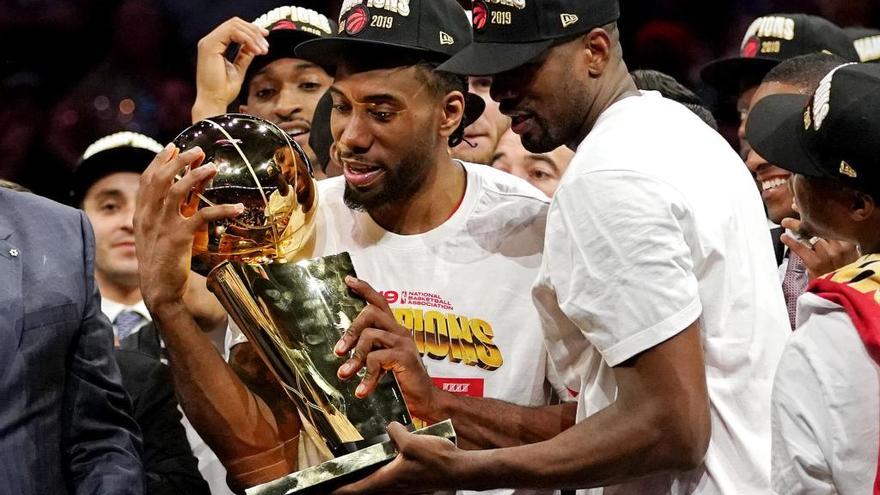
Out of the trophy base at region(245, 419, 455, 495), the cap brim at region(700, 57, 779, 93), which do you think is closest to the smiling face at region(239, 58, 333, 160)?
the cap brim at region(700, 57, 779, 93)

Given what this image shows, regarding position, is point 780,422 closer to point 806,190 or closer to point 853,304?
point 853,304

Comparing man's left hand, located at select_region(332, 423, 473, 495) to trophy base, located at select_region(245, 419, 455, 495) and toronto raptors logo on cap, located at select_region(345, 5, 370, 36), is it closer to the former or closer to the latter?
trophy base, located at select_region(245, 419, 455, 495)

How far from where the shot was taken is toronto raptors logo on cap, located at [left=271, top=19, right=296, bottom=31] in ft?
11.7

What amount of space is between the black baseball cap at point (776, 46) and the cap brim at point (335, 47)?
1752 millimetres

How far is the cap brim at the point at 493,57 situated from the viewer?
6.56ft

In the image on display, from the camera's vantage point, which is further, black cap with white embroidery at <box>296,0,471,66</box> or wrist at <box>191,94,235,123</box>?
wrist at <box>191,94,235,123</box>

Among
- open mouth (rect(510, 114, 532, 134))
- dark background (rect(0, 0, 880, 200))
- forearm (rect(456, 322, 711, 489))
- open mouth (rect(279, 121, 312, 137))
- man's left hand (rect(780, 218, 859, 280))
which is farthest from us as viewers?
dark background (rect(0, 0, 880, 200))

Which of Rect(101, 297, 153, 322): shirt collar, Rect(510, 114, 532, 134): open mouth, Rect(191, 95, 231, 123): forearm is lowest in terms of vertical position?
Rect(101, 297, 153, 322): shirt collar

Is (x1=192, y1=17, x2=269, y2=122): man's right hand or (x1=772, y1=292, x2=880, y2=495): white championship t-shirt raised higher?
(x1=192, y1=17, x2=269, y2=122): man's right hand

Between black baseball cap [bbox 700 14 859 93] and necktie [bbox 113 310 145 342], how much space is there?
7.14 ft

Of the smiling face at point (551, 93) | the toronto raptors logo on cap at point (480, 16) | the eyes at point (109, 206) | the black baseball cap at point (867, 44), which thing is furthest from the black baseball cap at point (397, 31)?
the black baseball cap at point (867, 44)

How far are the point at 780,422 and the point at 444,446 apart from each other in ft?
1.75

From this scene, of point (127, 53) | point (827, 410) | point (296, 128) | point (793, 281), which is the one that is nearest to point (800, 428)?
point (827, 410)

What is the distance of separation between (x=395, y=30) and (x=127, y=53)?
359cm
